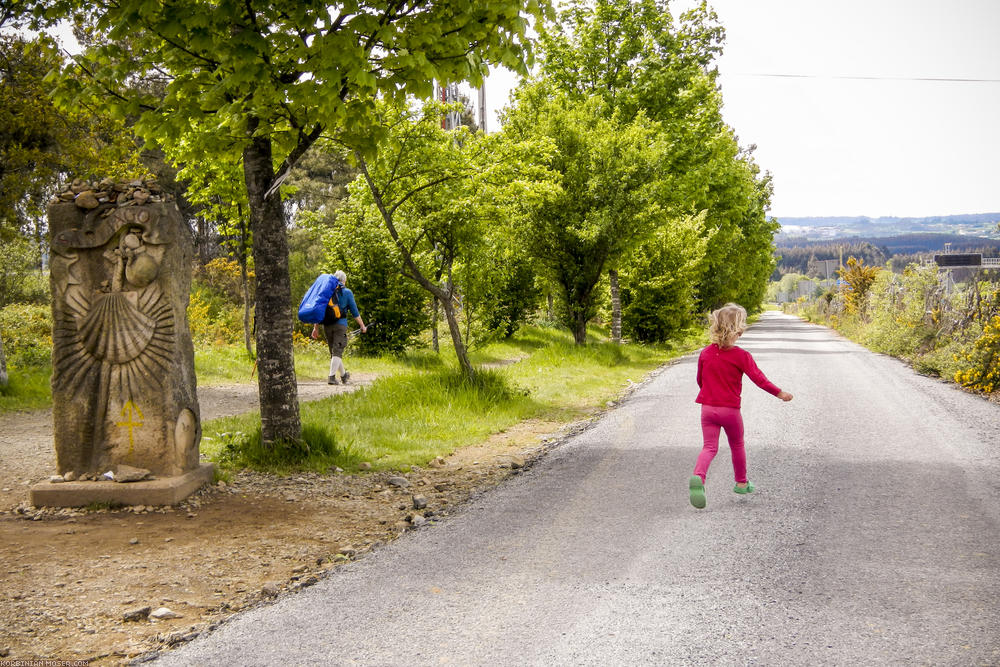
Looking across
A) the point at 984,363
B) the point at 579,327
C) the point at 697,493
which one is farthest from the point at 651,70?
the point at 697,493

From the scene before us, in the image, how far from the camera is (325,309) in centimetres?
1315

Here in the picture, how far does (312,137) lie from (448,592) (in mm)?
4769

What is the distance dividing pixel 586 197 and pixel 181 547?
14826 millimetres

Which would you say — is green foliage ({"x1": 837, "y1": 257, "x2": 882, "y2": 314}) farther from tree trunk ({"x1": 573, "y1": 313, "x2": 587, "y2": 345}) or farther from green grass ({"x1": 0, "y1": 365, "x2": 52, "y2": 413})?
green grass ({"x1": 0, "y1": 365, "x2": 52, "y2": 413})

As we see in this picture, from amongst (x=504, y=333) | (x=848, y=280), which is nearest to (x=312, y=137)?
(x=504, y=333)

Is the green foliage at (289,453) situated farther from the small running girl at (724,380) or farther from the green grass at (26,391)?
the green grass at (26,391)

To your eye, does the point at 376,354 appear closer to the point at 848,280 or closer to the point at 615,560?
the point at 615,560

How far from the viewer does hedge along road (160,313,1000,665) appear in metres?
3.40

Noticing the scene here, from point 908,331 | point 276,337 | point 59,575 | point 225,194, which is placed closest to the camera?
point 59,575

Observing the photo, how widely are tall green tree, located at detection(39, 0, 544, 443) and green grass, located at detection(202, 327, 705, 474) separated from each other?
15.6 inches

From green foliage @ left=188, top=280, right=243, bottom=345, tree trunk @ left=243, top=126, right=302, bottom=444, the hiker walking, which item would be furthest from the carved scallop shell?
green foliage @ left=188, top=280, right=243, bottom=345

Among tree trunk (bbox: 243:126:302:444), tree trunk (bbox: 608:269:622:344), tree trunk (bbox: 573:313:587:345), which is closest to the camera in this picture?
tree trunk (bbox: 243:126:302:444)

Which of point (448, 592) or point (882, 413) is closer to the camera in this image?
point (448, 592)

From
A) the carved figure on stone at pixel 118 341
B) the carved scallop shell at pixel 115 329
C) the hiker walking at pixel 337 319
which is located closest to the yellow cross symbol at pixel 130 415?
the carved figure on stone at pixel 118 341
